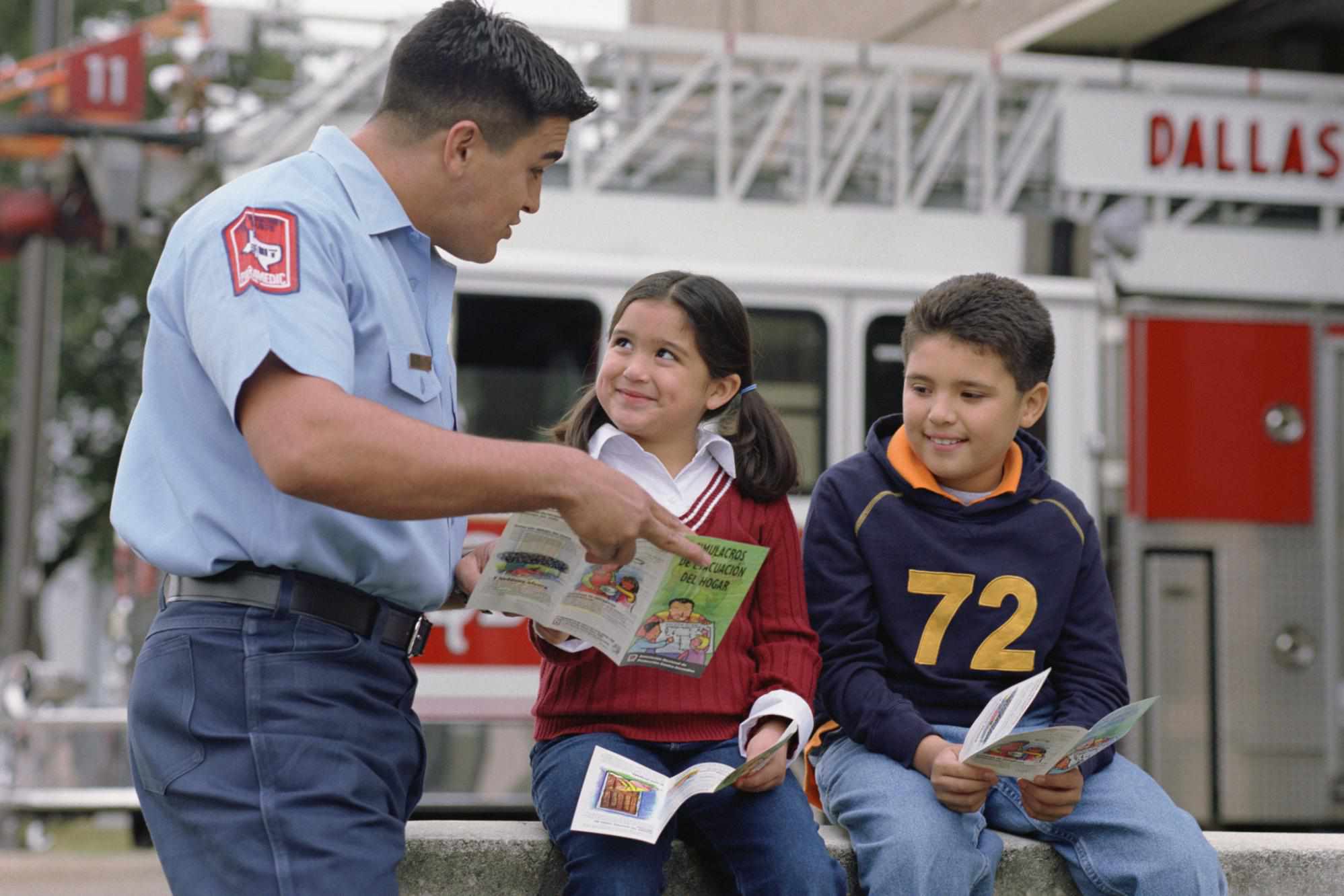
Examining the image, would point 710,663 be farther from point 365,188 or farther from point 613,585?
point 365,188

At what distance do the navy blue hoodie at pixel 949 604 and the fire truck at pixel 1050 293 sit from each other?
119 inches

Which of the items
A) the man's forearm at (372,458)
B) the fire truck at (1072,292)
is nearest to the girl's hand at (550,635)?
the man's forearm at (372,458)

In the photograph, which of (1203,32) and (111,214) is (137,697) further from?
(1203,32)

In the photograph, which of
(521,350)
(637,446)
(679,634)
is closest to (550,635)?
(679,634)

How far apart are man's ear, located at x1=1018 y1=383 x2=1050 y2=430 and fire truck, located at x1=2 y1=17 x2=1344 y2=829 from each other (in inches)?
119

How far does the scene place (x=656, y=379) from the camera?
2.78 metres

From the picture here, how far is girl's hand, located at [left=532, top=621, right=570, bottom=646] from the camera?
256 cm

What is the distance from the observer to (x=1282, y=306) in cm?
664

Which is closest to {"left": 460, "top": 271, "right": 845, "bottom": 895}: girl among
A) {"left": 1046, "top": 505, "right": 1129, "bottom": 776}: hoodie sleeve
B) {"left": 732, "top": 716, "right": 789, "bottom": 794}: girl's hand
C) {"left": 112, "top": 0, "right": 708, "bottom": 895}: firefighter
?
{"left": 732, "top": 716, "right": 789, "bottom": 794}: girl's hand

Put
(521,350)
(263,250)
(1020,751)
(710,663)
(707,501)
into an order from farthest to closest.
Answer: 1. (521,350)
2. (707,501)
3. (710,663)
4. (1020,751)
5. (263,250)

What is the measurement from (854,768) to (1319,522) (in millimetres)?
4338

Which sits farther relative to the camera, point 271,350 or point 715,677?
point 715,677

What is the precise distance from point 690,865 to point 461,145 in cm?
120

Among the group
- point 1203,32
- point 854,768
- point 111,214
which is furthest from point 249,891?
point 1203,32
